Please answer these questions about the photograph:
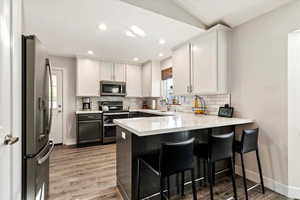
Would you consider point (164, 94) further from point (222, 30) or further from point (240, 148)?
point (240, 148)

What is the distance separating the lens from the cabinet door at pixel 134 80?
4969 mm

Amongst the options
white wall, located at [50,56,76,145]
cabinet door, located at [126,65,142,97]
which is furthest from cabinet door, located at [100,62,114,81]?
white wall, located at [50,56,76,145]

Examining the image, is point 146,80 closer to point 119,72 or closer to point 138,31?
point 119,72

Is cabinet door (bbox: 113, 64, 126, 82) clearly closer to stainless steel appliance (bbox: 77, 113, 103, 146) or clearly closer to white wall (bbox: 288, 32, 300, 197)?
stainless steel appliance (bbox: 77, 113, 103, 146)

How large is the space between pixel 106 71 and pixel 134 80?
0.97 metres

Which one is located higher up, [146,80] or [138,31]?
[138,31]

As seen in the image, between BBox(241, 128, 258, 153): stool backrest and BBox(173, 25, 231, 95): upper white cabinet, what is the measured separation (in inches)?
34.2

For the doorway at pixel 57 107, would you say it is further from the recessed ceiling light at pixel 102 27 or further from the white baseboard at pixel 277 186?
the white baseboard at pixel 277 186

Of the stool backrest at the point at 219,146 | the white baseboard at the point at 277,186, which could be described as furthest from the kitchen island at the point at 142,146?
the white baseboard at the point at 277,186

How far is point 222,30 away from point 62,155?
4.16 m

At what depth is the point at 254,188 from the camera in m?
2.08

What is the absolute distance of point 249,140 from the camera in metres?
1.94

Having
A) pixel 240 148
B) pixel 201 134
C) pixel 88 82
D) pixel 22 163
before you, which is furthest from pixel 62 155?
pixel 240 148

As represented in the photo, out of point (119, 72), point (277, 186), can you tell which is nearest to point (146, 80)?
point (119, 72)
